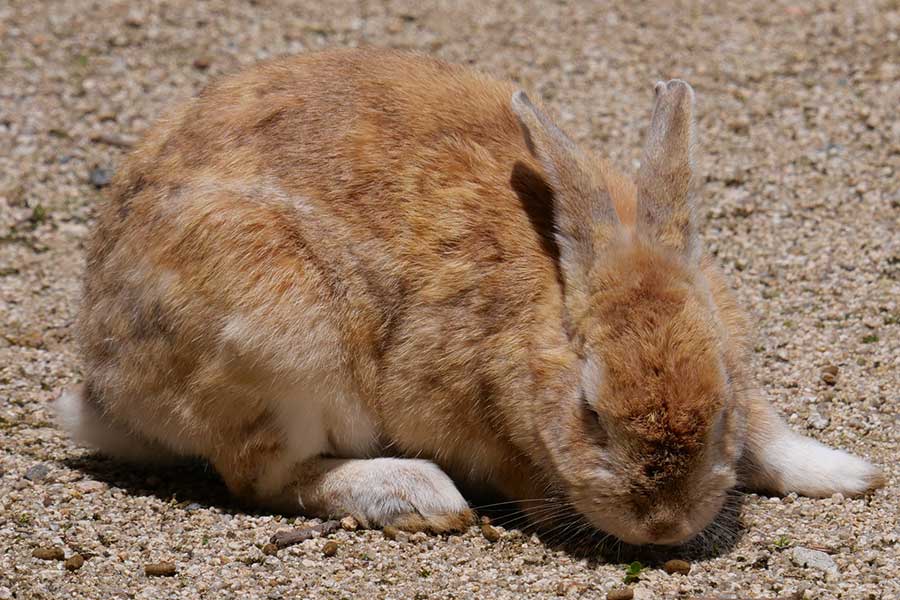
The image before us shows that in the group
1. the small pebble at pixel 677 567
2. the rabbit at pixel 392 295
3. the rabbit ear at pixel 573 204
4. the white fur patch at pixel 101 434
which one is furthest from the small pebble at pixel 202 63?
the small pebble at pixel 677 567

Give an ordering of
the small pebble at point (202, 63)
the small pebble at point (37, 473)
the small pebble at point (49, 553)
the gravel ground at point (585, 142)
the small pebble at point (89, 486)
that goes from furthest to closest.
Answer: the small pebble at point (202, 63), the small pebble at point (37, 473), the small pebble at point (89, 486), the small pebble at point (49, 553), the gravel ground at point (585, 142)

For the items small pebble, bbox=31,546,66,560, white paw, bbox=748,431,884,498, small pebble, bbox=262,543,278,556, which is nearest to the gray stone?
white paw, bbox=748,431,884,498

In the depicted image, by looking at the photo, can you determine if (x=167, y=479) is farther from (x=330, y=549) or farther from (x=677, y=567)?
(x=677, y=567)

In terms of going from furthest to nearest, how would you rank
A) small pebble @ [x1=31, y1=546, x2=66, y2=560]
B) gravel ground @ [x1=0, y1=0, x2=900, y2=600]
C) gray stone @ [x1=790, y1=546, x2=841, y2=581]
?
small pebble @ [x1=31, y1=546, x2=66, y2=560]
gravel ground @ [x1=0, y1=0, x2=900, y2=600]
gray stone @ [x1=790, y1=546, x2=841, y2=581]

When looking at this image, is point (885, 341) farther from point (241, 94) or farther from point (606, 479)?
point (241, 94)

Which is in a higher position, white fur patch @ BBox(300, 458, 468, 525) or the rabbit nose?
the rabbit nose

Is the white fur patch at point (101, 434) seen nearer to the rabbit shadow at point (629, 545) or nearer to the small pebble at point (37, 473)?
the small pebble at point (37, 473)

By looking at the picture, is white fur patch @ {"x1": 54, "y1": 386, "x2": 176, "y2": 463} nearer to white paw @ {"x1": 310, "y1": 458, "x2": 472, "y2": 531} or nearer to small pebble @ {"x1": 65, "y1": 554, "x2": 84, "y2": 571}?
small pebble @ {"x1": 65, "y1": 554, "x2": 84, "y2": 571}

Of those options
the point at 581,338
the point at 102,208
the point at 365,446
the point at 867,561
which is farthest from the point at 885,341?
the point at 102,208
